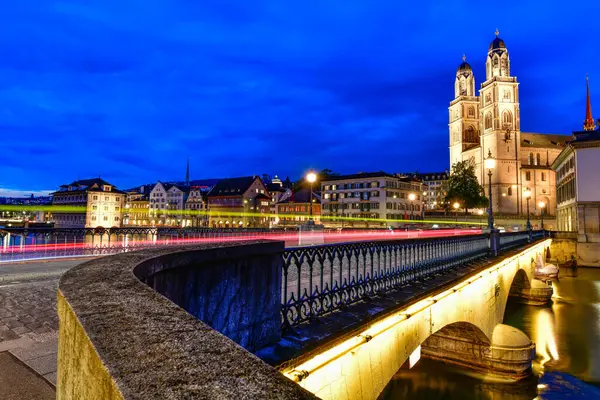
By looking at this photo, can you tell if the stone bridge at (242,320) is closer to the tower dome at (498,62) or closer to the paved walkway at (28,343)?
the paved walkway at (28,343)

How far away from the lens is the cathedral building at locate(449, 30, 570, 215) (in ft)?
314

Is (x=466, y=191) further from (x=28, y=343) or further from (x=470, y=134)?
(x=28, y=343)

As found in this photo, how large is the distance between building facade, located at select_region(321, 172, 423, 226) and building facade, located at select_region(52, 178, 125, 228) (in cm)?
4956

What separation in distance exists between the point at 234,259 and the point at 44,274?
39.3 feet

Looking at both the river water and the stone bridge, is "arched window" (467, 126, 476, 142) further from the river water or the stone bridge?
the stone bridge

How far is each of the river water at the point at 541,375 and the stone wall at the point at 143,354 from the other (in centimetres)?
1712

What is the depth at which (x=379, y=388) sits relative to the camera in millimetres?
7539

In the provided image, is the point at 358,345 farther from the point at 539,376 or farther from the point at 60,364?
the point at 539,376

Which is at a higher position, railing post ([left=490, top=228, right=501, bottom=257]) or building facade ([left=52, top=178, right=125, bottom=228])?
building facade ([left=52, top=178, right=125, bottom=228])

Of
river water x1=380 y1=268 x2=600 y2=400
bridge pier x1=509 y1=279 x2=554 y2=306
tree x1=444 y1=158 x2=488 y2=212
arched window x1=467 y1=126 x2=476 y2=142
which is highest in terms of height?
arched window x1=467 y1=126 x2=476 y2=142

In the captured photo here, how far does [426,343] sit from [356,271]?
1487 cm

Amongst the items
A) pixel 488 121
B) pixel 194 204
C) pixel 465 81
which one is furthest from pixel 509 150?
pixel 194 204

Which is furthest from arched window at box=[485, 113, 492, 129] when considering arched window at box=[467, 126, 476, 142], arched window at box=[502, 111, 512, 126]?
arched window at box=[467, 126, 476, 142]

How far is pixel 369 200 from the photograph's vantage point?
85000 mm
